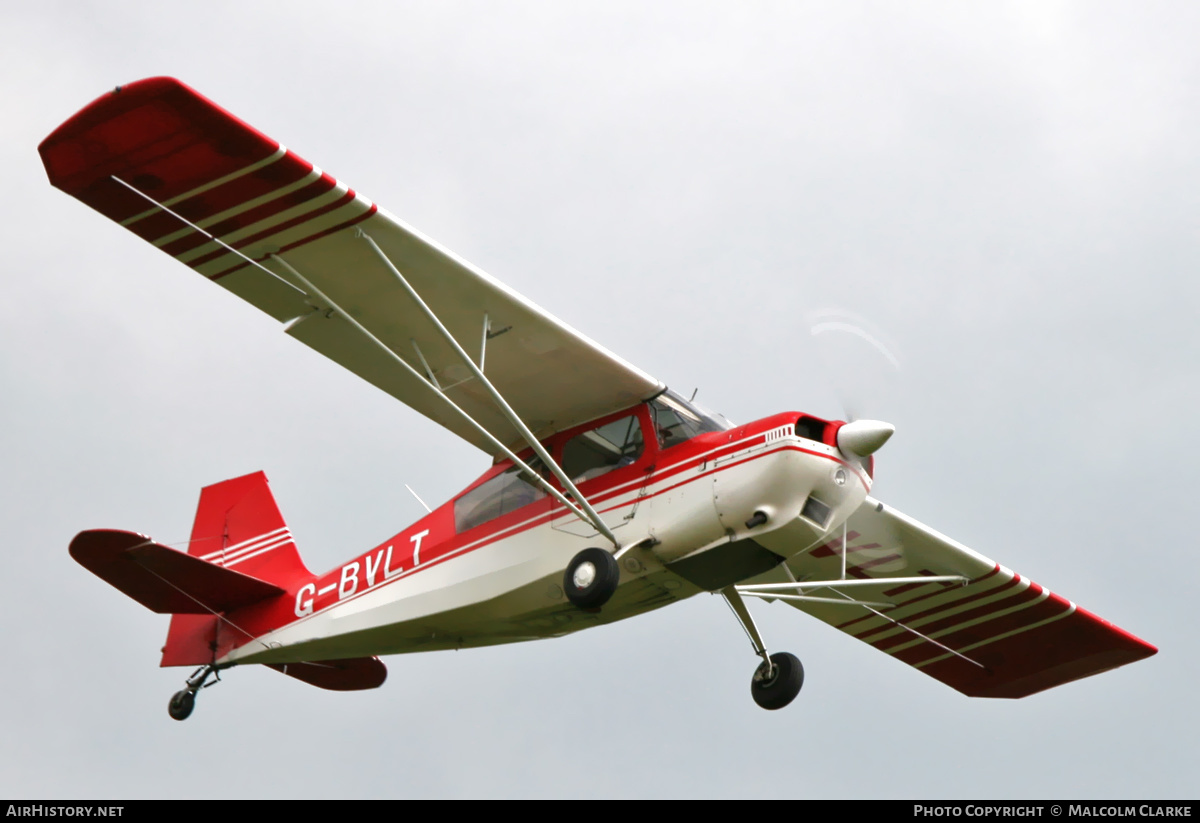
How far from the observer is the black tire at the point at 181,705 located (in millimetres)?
14797

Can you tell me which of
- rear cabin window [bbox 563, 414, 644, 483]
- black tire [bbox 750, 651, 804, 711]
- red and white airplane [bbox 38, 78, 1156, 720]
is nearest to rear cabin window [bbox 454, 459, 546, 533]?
red and white airplane [bbox 38, 78, 1156, 720]

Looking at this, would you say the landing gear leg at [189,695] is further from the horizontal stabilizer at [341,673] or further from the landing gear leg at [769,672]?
the landing gear leg at [769,672]

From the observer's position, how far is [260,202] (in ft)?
38.0

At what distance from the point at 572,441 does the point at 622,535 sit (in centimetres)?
125

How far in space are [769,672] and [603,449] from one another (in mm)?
2474

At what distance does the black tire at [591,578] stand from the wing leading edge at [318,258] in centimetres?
162

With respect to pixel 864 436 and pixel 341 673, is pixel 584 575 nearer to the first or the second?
pixel 864 436

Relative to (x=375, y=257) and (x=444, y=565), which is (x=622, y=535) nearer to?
(x=444, y=565)

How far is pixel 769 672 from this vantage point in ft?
44.1

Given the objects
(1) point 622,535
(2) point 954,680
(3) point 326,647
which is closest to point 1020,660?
(2) point 954,680

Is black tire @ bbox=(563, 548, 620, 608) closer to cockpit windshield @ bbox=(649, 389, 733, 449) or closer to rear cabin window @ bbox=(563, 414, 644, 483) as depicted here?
rear cabin window @ bbox=(563, 414, 644, 483)

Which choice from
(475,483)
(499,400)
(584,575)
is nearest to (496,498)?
(475,483)

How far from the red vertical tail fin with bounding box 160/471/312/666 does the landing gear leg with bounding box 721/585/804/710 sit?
4482mm

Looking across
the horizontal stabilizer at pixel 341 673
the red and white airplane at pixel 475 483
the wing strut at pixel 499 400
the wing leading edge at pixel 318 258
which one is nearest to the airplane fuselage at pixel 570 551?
the red and white airplane at pixel 475 483
